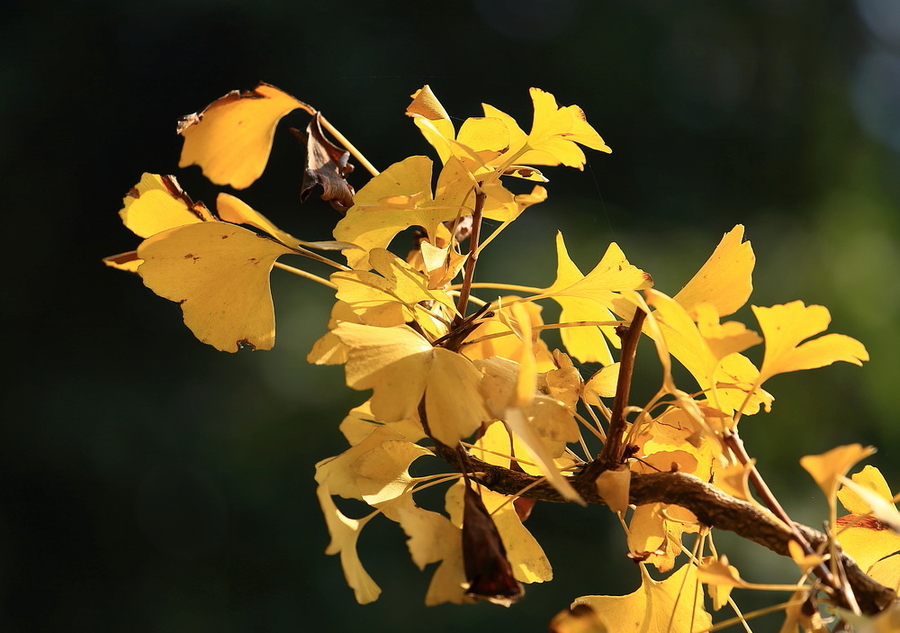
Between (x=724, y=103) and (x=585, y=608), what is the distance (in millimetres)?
2051

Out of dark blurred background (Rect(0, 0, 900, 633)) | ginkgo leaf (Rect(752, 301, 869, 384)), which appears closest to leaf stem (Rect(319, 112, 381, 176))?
ginkgo leaf (Rect(752, 301, 869, 384))

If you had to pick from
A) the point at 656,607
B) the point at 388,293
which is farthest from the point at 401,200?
the point at 656,607

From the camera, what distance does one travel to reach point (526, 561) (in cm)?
22

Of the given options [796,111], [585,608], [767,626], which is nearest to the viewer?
[585,608]

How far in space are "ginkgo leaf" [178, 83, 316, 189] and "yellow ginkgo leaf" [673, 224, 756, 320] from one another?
113mm

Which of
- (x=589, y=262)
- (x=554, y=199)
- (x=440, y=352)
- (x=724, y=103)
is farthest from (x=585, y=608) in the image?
(x=724, y=103)

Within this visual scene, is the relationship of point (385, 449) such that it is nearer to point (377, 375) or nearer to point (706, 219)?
point (377, 375)

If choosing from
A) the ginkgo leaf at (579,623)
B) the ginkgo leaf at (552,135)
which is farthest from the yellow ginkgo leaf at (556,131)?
the ginkgo leaf at (579,623)

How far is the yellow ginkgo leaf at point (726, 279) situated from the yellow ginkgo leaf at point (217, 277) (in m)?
0.10

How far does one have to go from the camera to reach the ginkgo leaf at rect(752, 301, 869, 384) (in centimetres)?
16

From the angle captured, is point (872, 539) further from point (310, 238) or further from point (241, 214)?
point (310, 238)

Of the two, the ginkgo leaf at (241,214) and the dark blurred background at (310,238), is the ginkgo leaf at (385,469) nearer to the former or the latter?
the ginkgo leaf at (241,214)

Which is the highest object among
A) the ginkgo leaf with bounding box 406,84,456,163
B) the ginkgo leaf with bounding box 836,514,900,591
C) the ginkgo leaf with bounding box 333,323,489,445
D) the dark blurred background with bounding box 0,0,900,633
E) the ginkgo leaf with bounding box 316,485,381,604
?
the ginkgo leaf with bounding box 406,84,456,163

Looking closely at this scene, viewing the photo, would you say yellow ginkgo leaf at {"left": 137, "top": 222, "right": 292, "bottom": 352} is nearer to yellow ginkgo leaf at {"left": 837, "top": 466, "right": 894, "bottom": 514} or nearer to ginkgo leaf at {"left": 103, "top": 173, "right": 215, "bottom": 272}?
ginkgo leaf at {"left": 103, "top": 173, "right": 215, "bottom": 272}
